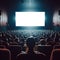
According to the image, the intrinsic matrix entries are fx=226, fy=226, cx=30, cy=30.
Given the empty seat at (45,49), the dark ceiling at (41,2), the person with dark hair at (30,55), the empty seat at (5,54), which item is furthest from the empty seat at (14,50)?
the dark ceiling at (41,2)

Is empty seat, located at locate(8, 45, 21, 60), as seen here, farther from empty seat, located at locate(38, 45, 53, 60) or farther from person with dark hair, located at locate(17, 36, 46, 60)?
person with dark hair, located at locate(17, 36, 46, 60)

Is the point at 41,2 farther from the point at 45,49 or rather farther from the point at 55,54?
the point at 55,54

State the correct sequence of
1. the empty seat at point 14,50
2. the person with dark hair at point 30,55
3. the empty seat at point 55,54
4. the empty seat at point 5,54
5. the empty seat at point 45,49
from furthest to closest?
the empty seat at point 45,49 → the empty seat at point 14,50 → the person with dark hair at point 30,55 → the empty seat at point 5,54 → the empty seat at point 55,54

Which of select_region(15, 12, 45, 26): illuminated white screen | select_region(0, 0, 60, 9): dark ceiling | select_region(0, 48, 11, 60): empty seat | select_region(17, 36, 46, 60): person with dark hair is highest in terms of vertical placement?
select_region(0, 0, 60, 9): dark ceiling

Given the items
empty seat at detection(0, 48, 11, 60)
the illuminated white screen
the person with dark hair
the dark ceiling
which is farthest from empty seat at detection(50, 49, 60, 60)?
the illuminated white screen

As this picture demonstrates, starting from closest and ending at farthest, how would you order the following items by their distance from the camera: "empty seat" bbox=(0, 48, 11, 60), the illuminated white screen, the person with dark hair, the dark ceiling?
"empty seat" bbox=(0, 48, 11, 60) < the person with dark hair < the dark ceiling < the illuminated white screen

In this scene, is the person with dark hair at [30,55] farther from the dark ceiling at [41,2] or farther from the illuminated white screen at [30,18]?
the illuminated white screen at [30,18]

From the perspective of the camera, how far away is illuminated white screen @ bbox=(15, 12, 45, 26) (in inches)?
854

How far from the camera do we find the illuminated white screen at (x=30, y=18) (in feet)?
71.2

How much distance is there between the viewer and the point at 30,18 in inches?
853

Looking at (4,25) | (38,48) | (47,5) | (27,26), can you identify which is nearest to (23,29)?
(27,26)

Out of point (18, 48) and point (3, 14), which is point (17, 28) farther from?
point (18, 48)

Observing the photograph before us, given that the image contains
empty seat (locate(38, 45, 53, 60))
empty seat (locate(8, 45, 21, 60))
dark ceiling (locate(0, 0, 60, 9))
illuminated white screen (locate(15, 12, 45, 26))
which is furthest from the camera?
illuminated white screen (locate(15, 12, 45, 26))

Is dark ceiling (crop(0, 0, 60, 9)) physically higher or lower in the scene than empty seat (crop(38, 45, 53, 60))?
higher
